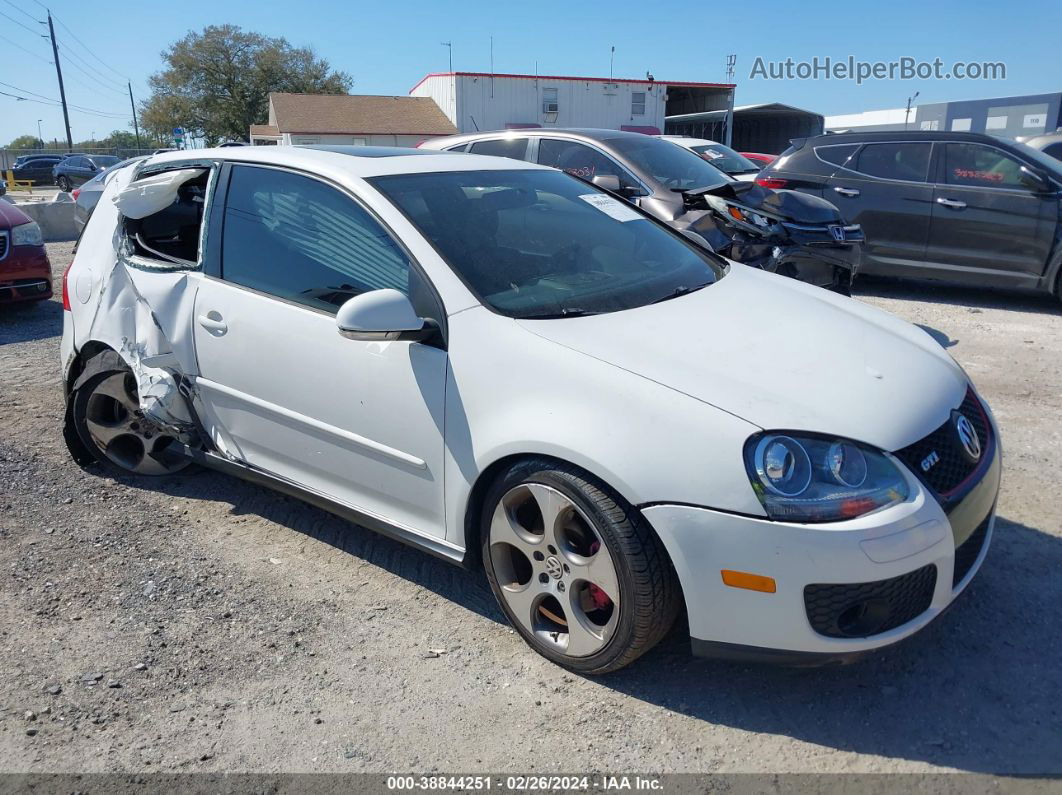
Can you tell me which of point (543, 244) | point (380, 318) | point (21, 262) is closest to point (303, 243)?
point (380, 318)

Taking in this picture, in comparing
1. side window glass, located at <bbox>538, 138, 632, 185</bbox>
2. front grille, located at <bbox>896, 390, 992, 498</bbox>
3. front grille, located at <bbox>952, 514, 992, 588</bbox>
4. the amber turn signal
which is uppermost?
side window glass, located at <bbox>538, 138, 632, 185</bbox>

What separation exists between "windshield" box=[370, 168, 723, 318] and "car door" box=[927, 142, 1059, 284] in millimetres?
5281

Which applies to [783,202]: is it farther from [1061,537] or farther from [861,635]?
[861,635]

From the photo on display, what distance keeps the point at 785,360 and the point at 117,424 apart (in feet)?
10.8

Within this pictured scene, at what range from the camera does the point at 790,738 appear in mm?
2459

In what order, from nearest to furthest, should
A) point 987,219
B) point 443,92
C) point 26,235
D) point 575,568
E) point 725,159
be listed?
point 575,568 < point 987,219 < point 26,235 < point 725,159 < point 443,92

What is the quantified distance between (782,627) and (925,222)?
6.96m

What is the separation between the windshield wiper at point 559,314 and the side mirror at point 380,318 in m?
0.32

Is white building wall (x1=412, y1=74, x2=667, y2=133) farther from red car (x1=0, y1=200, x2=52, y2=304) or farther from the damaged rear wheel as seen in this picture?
the damaged rear wheel

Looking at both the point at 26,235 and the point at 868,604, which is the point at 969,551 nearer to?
the point at 868,604

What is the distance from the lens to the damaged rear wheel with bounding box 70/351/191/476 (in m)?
4.09

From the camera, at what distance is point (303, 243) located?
333cm

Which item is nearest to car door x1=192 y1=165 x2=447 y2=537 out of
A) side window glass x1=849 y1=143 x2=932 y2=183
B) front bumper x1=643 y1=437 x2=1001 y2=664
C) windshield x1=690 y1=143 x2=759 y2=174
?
front bumper x1=643 y1=437 x2=1001 y2=664

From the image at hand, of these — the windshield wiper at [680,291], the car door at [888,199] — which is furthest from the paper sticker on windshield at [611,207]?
the car door at [888,199]
